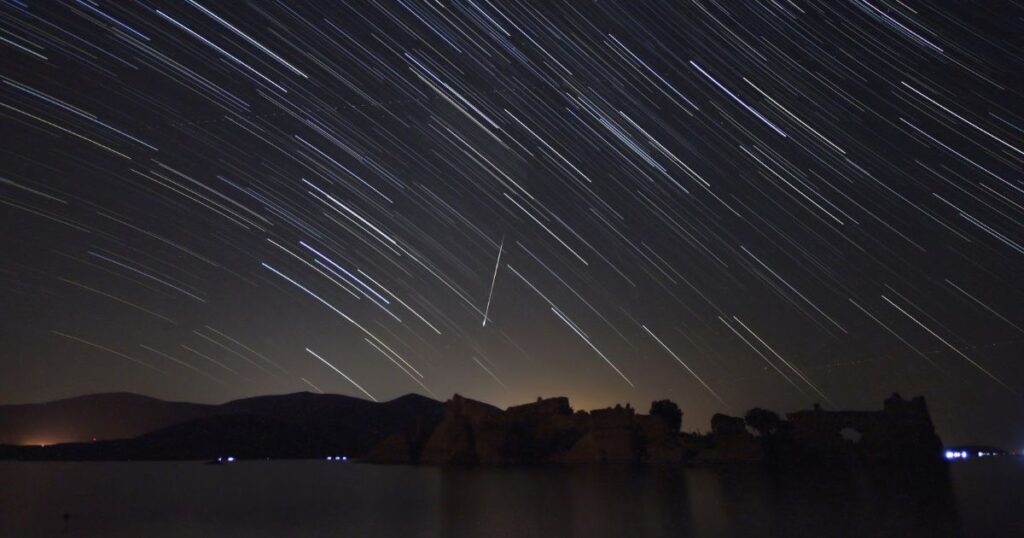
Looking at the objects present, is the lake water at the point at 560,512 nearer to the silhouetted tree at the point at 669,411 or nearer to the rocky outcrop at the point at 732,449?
the rocky outcrop at the point at 732,449

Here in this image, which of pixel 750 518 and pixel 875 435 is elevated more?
pixel 875 435

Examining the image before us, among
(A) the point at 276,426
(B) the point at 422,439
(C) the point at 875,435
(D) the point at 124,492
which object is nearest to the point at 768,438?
(C) the point at 875,435

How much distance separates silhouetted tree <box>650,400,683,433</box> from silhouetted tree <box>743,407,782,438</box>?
1109 cm

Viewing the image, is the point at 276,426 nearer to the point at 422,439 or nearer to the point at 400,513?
the point at 422,439

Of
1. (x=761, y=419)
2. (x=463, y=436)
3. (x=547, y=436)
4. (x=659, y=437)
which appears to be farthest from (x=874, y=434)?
(x=463, y=436)

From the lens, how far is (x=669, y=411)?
102438 millimetres

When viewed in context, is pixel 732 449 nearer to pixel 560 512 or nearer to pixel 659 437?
pixel 659 437

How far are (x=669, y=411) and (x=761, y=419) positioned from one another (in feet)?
47.0

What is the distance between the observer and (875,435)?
77750 millimetres

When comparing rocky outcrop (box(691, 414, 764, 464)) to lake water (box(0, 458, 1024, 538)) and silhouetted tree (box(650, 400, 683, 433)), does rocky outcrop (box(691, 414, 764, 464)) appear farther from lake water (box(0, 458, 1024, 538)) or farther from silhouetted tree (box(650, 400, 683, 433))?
lake water (box(0, 458, 1024, 538))

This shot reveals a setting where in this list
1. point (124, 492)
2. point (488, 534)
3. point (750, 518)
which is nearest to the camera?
point (488, 534)

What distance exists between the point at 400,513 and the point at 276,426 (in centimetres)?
17297

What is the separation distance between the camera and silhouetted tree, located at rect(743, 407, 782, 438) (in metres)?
88.8

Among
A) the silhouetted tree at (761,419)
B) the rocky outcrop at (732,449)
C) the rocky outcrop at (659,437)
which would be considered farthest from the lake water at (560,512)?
the silhouetted tree at (761,419)
